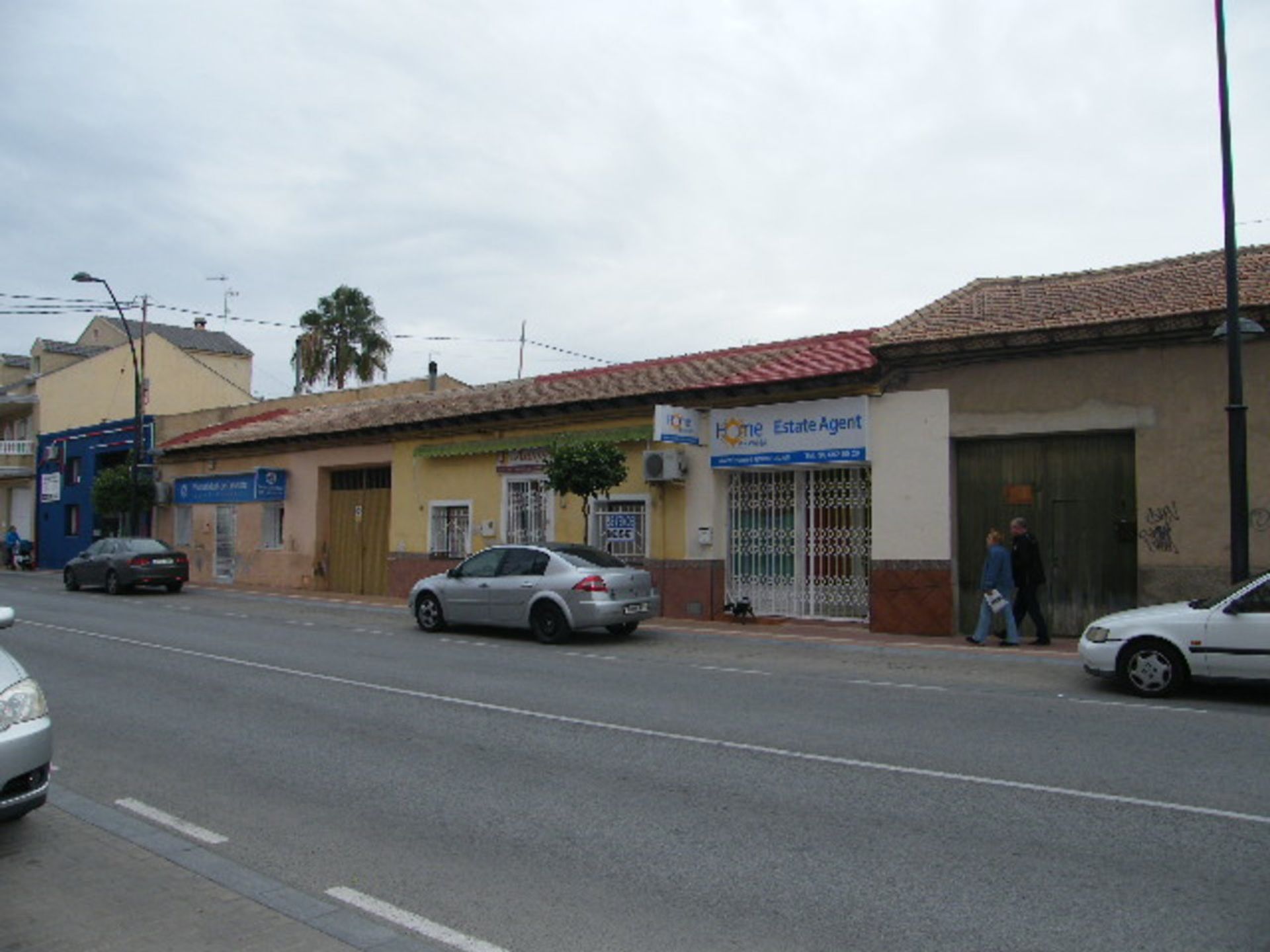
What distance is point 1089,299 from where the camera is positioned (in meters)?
16.0

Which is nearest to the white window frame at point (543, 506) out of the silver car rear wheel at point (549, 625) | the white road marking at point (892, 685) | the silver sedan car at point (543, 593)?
the silver sedan car at point (543, 593)

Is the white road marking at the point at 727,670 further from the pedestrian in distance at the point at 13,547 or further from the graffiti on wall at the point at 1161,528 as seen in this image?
the pedestrian in distance at the point at 13,547

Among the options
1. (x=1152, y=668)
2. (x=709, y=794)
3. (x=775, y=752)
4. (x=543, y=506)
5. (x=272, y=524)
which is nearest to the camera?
(x=709, y=794)

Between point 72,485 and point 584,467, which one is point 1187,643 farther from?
point 72,485

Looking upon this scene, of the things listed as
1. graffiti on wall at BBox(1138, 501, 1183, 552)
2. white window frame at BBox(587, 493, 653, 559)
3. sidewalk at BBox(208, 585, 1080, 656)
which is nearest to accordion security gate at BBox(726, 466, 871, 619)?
sidewalk at BBox(208, 585, 1080, 656)

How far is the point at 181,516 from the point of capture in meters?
32.1

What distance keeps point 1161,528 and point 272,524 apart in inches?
892

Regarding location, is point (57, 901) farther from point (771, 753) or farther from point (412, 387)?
point (412, 387)

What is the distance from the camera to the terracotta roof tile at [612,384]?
18109mm

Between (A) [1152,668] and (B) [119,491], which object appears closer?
(A) [1152,668]

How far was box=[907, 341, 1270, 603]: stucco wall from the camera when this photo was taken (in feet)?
44.4

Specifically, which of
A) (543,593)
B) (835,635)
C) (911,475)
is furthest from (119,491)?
(911,475)

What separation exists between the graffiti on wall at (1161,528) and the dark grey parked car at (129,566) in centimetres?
2131

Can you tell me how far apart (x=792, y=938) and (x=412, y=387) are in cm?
3561
